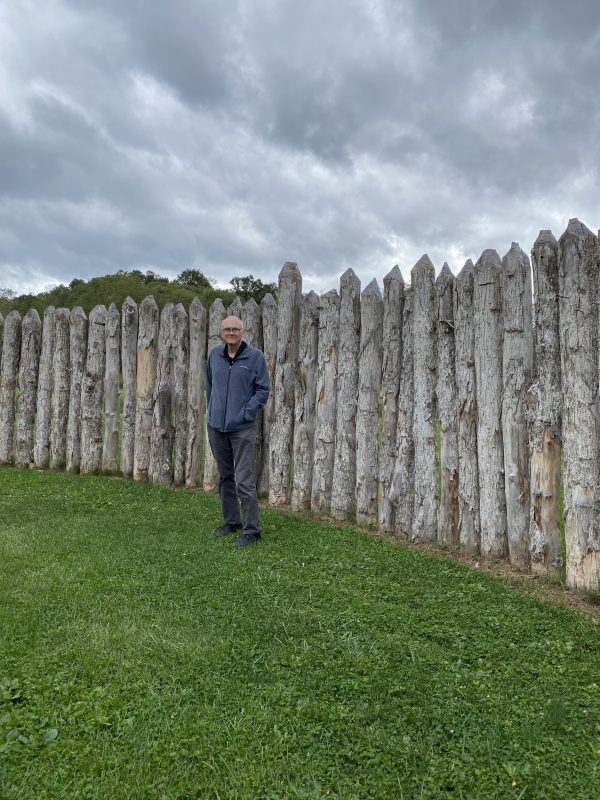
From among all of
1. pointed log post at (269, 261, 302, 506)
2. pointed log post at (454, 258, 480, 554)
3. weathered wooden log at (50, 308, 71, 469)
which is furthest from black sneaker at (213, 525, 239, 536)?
weathered wooden log at (50, 308, 71, 469)

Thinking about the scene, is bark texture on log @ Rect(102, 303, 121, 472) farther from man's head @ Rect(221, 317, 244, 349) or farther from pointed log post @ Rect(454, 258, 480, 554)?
pointed log post @ Rect(454, 258, 480, 554)

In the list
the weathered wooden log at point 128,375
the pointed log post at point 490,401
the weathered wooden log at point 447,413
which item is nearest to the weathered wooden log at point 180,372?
the weathered wooden log at point 128,375

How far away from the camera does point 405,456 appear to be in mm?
6398

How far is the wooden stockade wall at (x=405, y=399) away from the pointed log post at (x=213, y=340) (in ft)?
0.10

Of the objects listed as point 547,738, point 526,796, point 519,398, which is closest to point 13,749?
point 526,796

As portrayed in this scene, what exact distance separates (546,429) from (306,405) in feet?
9.58

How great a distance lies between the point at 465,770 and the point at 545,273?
3.87 metres

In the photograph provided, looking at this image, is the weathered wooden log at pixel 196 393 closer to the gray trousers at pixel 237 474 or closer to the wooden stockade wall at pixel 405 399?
the wooden stockade wall at pixel 405 399

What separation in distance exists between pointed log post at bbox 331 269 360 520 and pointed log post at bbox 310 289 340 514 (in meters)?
0.12

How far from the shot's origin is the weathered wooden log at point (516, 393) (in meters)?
5.50

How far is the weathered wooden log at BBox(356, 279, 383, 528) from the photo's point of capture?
6793 mm

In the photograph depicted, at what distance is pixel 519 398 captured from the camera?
18.2ft

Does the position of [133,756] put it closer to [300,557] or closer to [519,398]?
[300,557]

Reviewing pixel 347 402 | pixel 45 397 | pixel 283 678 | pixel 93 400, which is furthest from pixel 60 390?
pixel 283 678
